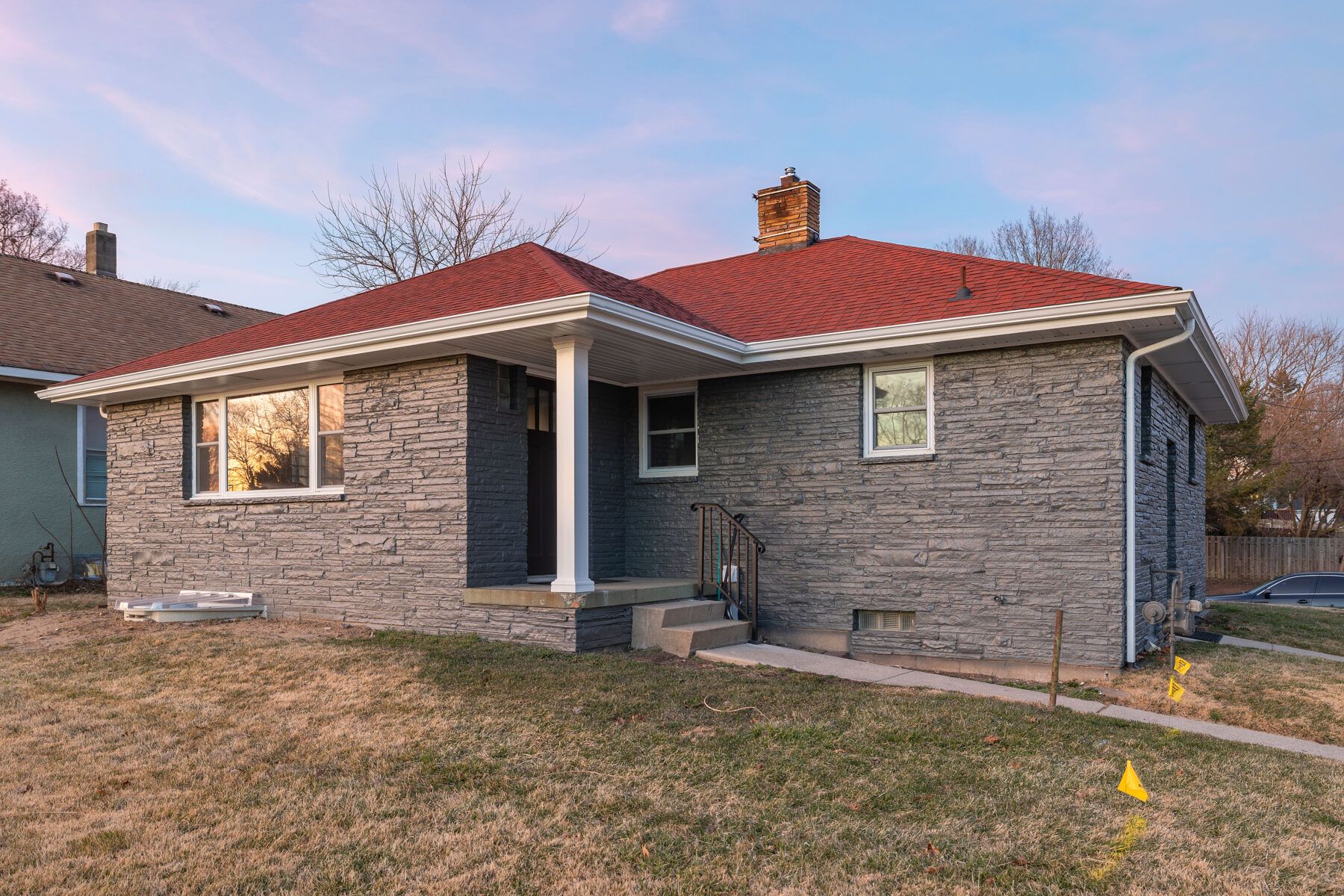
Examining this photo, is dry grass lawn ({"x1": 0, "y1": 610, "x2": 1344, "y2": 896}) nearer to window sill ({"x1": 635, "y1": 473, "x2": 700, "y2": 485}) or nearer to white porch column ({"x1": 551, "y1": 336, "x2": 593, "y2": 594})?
white porch column ({"x1": 551, "y1": 336, "x2": 593, "y2": 594})

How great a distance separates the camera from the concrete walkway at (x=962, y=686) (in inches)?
243

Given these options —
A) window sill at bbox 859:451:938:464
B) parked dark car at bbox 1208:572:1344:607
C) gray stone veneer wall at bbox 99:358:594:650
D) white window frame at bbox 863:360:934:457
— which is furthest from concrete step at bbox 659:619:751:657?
parked dark car at bbox 1208:572:1344:607

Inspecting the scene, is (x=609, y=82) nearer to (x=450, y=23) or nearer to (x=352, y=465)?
(x=450, y=23)

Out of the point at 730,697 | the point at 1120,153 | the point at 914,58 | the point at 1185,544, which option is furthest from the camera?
the point at 1120,153

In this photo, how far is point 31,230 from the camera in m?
27.1

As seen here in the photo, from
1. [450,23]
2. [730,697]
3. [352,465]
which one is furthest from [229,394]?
[730,697]

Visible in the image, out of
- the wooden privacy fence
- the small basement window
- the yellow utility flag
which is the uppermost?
the yellow utility flag

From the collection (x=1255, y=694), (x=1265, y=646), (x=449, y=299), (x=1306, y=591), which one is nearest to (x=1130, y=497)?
(x=1255, y=694)

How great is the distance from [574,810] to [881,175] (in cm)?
1267

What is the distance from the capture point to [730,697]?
6375 mm

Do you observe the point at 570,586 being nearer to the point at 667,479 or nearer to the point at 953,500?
the point at 667,479

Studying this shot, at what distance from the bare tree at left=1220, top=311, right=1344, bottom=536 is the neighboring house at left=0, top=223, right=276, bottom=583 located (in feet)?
91.3

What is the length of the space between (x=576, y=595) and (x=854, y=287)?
15.2 ft

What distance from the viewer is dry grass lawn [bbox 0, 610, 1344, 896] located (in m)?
3.67
